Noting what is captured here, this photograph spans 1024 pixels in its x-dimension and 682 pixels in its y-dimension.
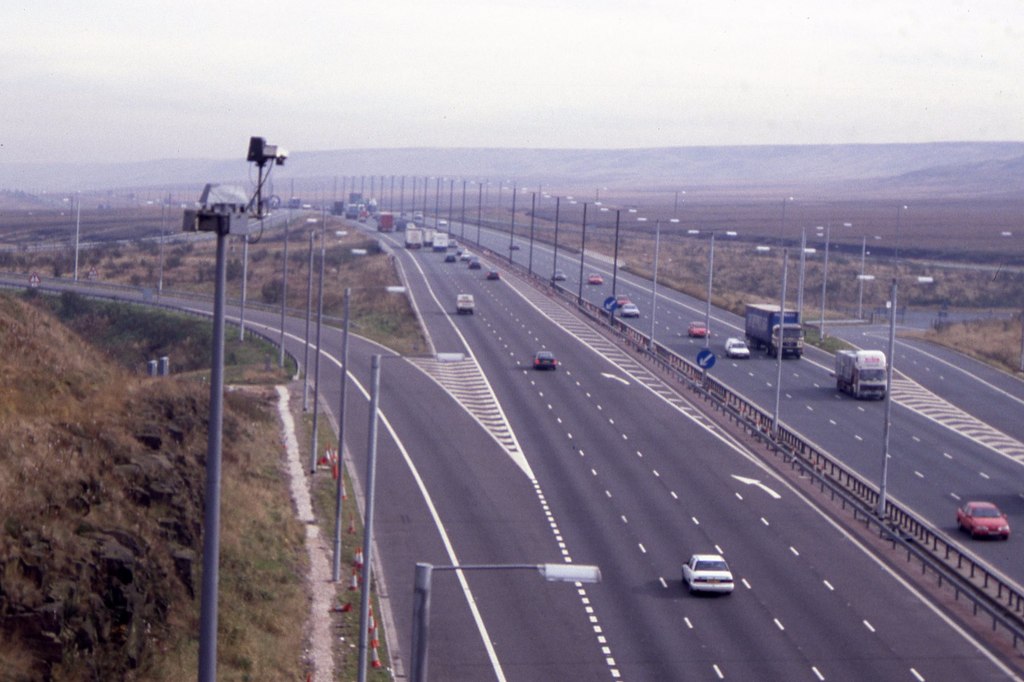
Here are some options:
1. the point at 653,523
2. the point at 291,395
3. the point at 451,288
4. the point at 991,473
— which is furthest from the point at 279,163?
the point at 451,288

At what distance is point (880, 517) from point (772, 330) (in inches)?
1375

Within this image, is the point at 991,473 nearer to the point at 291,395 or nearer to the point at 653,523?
the point at 653,523

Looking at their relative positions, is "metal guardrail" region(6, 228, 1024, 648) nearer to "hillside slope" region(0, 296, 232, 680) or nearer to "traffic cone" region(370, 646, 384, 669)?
"traffic cone" region(370, 646, 384, 669)

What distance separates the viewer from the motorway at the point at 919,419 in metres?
42.2

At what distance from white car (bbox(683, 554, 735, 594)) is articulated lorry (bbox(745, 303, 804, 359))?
37287mm

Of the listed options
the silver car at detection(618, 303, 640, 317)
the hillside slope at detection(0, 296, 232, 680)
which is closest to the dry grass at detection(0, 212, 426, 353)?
the silver car at detection(618, 303, 640, 317)

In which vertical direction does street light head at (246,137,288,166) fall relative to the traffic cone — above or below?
above

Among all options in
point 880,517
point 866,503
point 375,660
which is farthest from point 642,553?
point 375,660

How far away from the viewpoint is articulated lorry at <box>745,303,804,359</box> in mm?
69188

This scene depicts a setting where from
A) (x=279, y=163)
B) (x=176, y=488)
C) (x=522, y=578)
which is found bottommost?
(x=522, y=578)

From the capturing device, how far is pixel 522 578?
105 feet

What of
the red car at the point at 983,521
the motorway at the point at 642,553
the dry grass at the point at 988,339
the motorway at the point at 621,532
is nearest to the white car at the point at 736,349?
the motorway at the point at 621,532

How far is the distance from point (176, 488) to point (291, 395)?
2906cm

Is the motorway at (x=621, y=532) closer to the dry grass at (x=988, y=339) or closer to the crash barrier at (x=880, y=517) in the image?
the crash barrier at (x=880, y=517)
